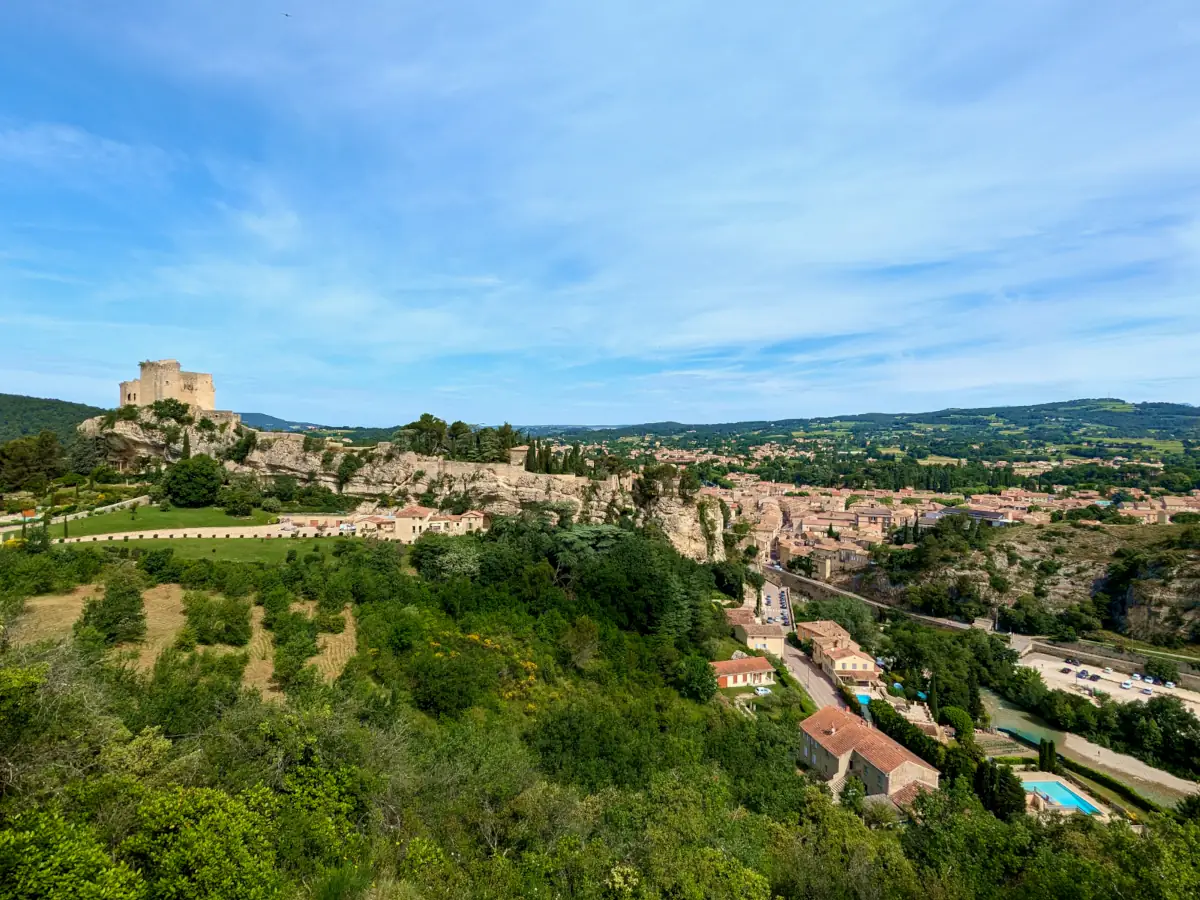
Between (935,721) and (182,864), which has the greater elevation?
(182,864)

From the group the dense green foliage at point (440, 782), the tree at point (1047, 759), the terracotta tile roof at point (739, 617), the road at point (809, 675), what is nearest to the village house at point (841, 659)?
the road at point (809, 675)

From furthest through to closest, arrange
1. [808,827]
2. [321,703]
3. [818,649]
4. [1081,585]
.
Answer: [1081,585] → [818,649] → [808,827] → [321,703]

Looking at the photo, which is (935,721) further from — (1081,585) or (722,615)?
(1081,585)

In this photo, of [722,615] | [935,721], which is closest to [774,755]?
[722,615]

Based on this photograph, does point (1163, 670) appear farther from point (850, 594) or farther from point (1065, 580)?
point (850, 594)

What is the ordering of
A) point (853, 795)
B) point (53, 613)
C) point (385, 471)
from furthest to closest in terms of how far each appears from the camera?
1. point (385, 471)
2. point (853, 795)
3. point (53, 613)

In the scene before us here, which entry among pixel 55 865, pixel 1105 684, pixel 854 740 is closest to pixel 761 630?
pixel 854 740
